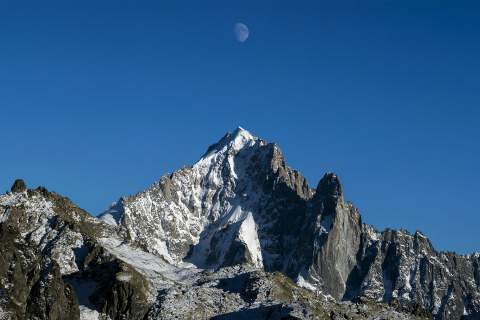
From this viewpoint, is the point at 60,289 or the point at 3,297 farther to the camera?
the point at 60,289

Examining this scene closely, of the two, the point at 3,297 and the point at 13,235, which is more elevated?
the point at 13,235

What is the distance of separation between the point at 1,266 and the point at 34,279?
12.1 m

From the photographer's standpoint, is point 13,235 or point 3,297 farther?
point 13,235

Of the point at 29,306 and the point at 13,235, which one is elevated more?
the point at 13,235

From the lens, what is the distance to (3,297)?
589ft

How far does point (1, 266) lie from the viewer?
609ft

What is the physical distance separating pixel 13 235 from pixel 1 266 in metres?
15.1

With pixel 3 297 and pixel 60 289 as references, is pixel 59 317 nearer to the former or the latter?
pixel 60 289

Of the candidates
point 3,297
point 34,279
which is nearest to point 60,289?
point 34,279

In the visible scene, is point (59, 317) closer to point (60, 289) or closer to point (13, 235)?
point (60, 289)

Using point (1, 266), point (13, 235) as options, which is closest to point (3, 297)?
point (1, 266)

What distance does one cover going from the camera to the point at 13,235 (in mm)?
199750

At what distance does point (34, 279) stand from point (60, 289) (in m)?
5.89

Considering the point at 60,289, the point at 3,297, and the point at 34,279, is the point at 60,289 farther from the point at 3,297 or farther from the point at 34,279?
the point at 3,297
